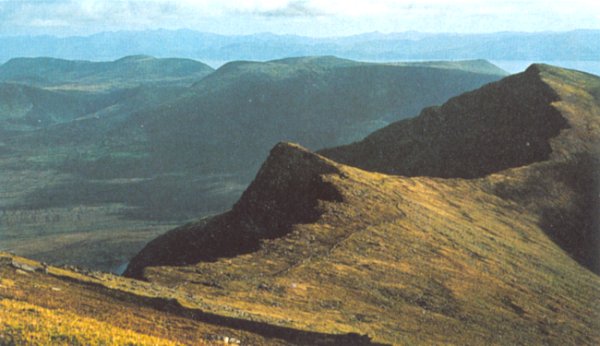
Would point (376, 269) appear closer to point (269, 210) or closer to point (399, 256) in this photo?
point (399, 256)

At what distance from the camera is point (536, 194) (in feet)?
452

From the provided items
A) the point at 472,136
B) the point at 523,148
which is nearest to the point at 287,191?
the point at 523,148

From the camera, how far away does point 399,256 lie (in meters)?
77.9

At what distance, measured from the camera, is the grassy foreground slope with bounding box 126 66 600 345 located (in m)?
60.3

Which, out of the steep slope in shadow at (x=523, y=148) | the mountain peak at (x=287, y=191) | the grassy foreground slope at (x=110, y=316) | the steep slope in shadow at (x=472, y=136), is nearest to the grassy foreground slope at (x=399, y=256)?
the mountain peak at (x=287, y=191)

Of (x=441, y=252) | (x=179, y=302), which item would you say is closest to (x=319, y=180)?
(x=441, y=252)

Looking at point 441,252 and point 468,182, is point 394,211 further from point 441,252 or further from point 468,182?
point 468,182

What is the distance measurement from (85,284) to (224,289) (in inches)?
662

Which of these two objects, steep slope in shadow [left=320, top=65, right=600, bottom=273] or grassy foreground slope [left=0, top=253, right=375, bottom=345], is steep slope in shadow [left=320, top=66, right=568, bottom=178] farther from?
grassy foreground slope [left=0, top=253, right=375, bottom=345]

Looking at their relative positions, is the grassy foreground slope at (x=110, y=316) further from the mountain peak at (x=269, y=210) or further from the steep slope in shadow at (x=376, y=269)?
the mountain peak at (x=269, y=210)

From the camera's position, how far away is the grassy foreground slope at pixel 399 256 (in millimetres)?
60281

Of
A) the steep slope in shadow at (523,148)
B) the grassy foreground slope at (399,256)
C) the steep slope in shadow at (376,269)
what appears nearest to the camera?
the steep slope in shadow at (376,269)

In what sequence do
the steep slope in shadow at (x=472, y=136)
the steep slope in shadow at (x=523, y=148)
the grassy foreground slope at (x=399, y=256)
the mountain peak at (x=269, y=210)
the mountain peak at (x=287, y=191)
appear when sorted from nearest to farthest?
the grassy foreground slope at (x=399, y=256)
the mountain peak at (x=269, y=210)
the mountain peak at (x=287, y=191)
the steep slope in shadow at (x=523, y=148)
the steep slope in shadow at (x=472, y=136)

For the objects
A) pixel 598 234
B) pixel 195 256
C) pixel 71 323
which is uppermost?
pixel 71 323
